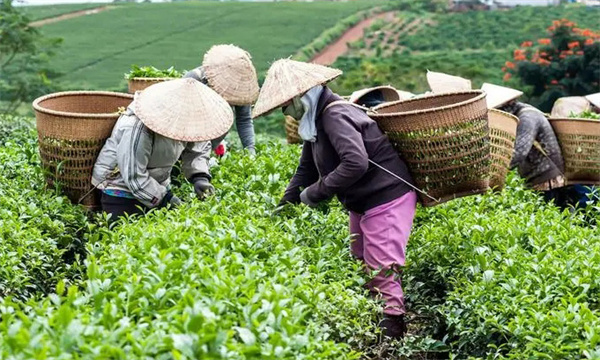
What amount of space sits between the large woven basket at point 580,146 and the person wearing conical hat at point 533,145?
2.8 inches

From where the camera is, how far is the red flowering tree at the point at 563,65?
56.0 feet

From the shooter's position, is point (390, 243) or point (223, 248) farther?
point (390, 243)

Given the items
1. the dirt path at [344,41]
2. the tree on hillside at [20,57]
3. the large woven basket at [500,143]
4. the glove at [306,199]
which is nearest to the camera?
the glove at [306,199]

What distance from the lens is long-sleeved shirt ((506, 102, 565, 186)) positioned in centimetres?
712

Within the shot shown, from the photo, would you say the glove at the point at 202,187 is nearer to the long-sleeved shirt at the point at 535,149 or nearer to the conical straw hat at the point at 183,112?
the conical straw hat at the point at 183,112

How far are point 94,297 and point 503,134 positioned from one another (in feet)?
12.2

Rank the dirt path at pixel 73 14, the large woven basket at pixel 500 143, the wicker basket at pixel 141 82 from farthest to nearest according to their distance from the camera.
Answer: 1. the dirt path at pixel 73 14
2. the wicker basket at pixel 141 82
3. the large woven basket at pixel 500 143

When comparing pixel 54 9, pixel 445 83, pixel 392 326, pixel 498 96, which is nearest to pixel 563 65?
pixel 498 96

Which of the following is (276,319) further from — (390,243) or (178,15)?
(178,15)

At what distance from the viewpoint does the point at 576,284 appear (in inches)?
159

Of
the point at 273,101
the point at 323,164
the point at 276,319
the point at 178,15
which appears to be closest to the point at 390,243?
the point at 323,164

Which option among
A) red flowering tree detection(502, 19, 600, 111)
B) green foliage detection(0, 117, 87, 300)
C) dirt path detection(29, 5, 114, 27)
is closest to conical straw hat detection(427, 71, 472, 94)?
green foliage detection(0, 117, 87, 300)

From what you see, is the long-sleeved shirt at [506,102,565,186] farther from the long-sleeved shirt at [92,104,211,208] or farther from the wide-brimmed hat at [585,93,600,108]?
the long-sleeved shirt at [92,104,211,208]

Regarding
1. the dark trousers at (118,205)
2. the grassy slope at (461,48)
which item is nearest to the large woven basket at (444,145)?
the dark trousers at (118,205)
